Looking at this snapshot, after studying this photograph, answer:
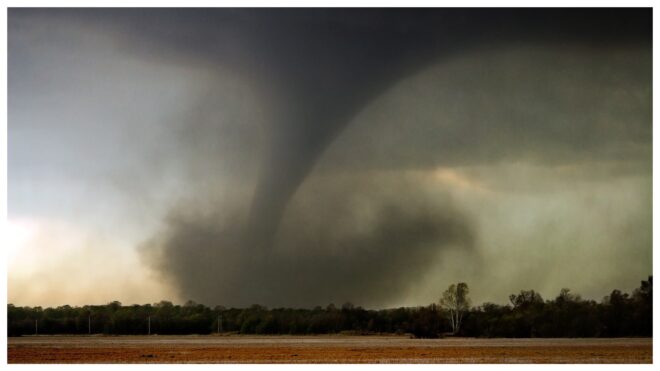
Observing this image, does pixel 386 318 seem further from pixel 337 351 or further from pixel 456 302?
pixel 337 351

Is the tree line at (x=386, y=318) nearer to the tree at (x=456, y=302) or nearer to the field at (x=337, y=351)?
the tree at (x=456, y=302)


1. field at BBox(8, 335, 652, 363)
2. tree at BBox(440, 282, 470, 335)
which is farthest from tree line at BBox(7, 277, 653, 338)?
field at BBox(8, 335, 652, 363)

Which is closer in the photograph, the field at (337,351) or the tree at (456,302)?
the field at (337,351)

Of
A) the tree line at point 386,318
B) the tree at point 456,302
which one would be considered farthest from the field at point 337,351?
the tree line at point 386,318

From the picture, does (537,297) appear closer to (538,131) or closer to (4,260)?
(538,131)

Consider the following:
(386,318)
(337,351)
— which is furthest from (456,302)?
(337,351)

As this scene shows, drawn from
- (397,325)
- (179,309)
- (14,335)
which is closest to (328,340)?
(397,325)
